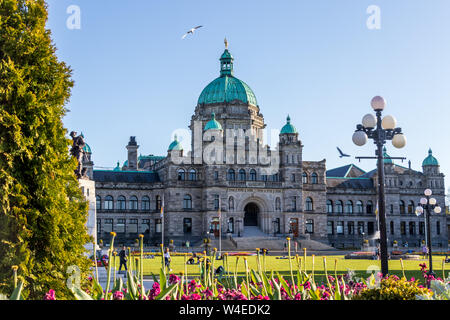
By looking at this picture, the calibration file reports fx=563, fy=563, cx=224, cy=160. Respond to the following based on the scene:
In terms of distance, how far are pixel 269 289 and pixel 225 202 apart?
66.6 m

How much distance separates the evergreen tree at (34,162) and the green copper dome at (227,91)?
75154mm

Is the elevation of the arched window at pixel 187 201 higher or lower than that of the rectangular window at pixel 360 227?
higher

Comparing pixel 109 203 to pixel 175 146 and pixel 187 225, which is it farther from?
pixel 175 146

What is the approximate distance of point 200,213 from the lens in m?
76.5

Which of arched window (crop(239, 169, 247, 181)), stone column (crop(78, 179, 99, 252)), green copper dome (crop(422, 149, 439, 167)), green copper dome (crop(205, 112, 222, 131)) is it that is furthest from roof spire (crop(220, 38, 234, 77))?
stone column (crop(78, 179, 99, 252))

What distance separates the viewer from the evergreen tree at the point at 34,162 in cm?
924

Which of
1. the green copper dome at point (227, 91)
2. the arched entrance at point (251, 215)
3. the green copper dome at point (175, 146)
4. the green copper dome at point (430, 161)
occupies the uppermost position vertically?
the green copper dome at point (227, 91)

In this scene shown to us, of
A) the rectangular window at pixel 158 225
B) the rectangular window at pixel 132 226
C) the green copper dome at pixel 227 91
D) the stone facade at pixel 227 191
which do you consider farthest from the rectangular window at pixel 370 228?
the rectangular window at pixel 132 226

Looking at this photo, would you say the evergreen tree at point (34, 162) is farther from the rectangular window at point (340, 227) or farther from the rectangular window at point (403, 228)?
the rectangular window at point (403, 228)

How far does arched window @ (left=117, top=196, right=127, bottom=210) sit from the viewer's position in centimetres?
7762

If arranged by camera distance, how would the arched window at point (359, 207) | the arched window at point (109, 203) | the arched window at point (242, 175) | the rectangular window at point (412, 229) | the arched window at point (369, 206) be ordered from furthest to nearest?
the rectangular window at point (412, 229)
the arched window at point (369, 206)
the arched window at point (359, 207)
the arched window at point (242, 175)
the arched window at point (109, 203)

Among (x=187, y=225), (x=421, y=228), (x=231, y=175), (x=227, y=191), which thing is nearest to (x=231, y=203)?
(x=227, y=191)
